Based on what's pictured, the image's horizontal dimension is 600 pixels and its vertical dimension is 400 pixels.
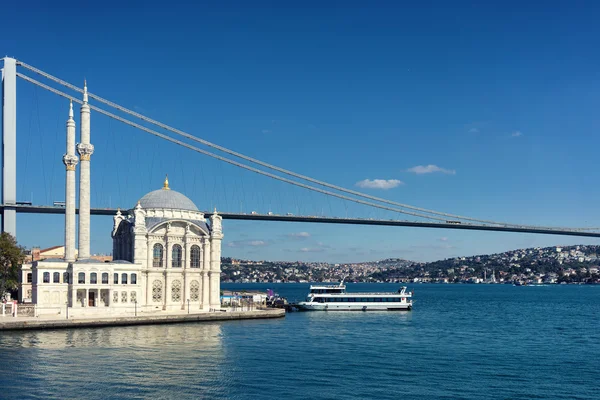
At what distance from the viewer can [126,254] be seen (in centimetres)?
5428

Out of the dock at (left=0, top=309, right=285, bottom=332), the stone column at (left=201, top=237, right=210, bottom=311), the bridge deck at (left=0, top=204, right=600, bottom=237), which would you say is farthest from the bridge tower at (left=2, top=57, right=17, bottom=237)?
the stone column at (left=201, top=237, right=210, bottom=311)

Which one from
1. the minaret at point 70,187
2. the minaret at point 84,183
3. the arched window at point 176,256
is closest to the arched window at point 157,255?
the arched window at point 176,256

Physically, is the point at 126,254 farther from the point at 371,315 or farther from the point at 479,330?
the point at 479,330

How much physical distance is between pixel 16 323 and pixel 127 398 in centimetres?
2253

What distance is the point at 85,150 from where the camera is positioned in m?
52.5

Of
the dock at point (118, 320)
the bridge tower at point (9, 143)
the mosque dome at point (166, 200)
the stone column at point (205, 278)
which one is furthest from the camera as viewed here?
the bridge tower at point (9, 143)

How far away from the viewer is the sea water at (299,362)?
25109 mm

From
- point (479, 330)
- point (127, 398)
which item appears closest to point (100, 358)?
point (127, 398)

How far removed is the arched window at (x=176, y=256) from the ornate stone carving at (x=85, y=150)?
989 cm

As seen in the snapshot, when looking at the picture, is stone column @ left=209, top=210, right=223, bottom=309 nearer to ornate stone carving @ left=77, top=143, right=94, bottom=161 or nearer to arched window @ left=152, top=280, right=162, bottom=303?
arched window @ left=152, top=280, right=162, bottom=303

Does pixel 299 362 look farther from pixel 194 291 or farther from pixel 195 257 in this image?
pixel 195 257

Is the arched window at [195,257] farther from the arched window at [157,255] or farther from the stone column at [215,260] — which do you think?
the arched window at [157,255]

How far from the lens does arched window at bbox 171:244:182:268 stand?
5378 centimetres

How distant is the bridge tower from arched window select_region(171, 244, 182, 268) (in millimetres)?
14696
